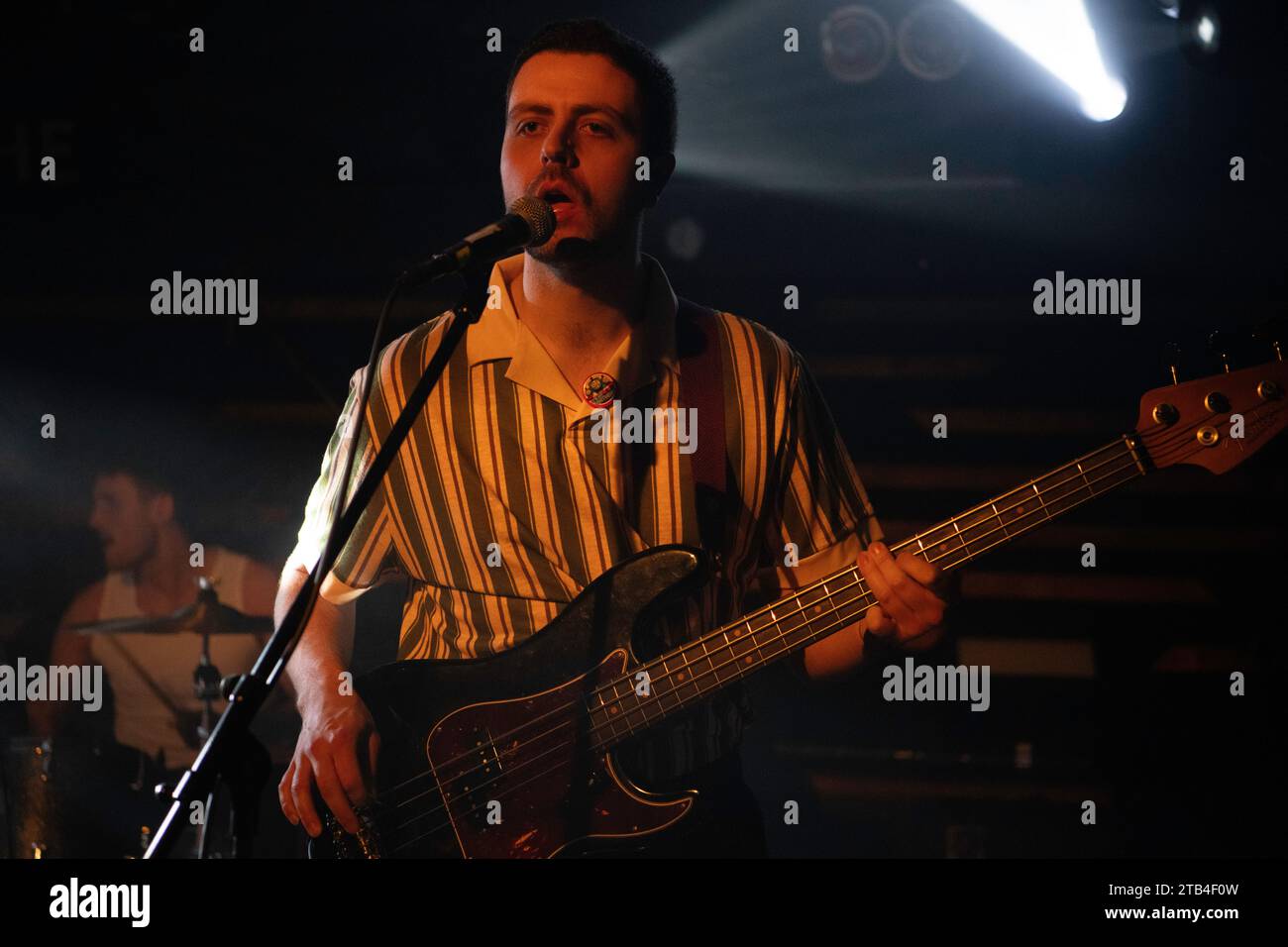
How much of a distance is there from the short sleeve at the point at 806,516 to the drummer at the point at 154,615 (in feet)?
4.18

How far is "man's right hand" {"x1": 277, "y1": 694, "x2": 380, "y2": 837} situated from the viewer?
182cm

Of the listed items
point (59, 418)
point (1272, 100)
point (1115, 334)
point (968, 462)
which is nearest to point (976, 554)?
point (968, 462)

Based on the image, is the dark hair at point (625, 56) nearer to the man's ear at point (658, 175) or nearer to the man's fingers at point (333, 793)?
the man's ear at point (658, 175)

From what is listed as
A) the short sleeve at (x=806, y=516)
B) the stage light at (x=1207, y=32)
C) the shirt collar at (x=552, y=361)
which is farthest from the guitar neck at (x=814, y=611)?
the stage light at (x=1207, y=32)

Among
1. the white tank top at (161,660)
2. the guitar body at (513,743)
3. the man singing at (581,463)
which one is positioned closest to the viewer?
the guitar body at (513,743)

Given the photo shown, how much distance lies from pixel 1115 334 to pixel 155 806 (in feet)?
7.68

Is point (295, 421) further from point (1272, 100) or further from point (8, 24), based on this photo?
point (1272, 100)

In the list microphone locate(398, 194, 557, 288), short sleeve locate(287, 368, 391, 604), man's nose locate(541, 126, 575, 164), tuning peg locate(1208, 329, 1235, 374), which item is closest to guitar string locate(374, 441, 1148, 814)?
tuning peg locate(1208, 329, 1235, 374)

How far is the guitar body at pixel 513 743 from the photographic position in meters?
1.82

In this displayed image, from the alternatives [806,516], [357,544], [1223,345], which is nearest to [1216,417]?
[1223,345]

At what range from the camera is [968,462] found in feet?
7.49

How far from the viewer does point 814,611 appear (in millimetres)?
1899

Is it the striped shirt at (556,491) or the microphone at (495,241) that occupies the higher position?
the microphone at (495,241)

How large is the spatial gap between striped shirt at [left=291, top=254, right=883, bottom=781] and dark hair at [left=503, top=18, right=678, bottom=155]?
26 centimetres
